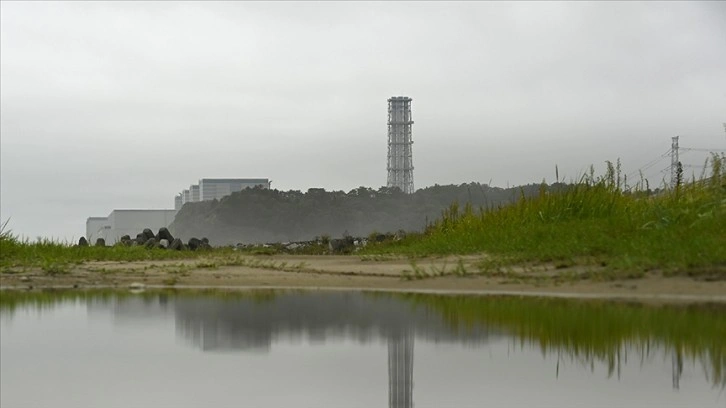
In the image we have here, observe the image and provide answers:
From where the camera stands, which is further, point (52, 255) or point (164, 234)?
point (164, 234)

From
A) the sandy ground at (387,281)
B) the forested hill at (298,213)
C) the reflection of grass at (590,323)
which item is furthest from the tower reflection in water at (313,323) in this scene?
the forested hill at (298,213)

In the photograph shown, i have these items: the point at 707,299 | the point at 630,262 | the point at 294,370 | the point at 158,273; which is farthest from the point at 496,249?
the point at 294,370

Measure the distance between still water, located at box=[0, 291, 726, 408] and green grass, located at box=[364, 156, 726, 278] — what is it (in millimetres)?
1735

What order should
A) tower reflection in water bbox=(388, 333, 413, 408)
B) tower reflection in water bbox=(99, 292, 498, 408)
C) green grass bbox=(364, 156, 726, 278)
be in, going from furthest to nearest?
green grass bbox=(364, 156, 726, 278) → tower reflection in water bbox=(99, 292, 498, 408) → tower reflection in water bbox=(388, 333, 413, 408)

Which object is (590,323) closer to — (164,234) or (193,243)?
(164,234)

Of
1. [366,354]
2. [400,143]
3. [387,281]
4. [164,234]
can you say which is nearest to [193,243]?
[164,234]

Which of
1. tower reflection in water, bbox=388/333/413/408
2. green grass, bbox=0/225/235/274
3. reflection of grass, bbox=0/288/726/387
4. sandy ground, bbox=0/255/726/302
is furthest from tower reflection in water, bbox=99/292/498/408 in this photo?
green grass, bbox=0/225/235/274

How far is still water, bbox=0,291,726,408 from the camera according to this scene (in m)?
2.82

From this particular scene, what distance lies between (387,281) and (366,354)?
3.67 m

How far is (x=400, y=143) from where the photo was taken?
54156 millimetres

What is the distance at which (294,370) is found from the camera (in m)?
3.23

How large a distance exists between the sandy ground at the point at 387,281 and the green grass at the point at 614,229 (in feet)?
1.17

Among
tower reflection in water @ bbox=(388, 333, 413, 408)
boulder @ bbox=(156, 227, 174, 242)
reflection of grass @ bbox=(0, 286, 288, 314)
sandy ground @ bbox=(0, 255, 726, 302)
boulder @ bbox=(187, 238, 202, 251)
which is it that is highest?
boulder @ bbox=(156, 227, 174, 242)

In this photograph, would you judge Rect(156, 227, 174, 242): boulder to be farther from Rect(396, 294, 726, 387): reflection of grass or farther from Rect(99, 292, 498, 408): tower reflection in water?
Rect(396, 294, 726, 387): reflection of grass
